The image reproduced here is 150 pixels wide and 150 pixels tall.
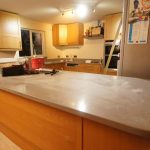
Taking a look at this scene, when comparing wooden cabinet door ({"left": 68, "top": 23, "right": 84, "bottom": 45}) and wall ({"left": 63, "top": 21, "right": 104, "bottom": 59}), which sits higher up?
wooden cabinet door ({"left": 68, "top": 23, "right": 84, "bottom": 45})

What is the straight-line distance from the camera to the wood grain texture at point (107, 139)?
542 mm

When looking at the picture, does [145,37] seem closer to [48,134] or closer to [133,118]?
[133,118]

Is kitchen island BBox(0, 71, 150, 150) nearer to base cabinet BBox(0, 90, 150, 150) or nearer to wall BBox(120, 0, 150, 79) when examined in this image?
base cabinet BBox(0, 90, 150, 150)

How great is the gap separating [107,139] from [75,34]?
4578 mm

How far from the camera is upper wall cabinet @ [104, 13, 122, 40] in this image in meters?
3.76

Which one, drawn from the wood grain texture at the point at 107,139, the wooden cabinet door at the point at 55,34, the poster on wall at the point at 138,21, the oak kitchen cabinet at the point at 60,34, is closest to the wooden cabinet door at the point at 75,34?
the oak kitchen cabinet at the point at 60,34

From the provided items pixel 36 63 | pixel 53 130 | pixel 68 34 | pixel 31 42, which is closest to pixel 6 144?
pixel 53 130

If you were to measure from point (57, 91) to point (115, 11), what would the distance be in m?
3.40

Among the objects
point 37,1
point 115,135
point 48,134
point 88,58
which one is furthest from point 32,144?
point 88,58

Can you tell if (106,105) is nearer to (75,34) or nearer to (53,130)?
(53,130)

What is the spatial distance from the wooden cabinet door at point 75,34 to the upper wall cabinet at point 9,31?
1777 millimetres

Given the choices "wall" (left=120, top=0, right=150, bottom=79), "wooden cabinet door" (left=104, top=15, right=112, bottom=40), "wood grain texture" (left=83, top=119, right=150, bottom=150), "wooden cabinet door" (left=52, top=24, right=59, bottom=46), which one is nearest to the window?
"wooden cabinet door" (left=52, top=24, right=59, bottom=46)

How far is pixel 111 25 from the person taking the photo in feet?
12.7

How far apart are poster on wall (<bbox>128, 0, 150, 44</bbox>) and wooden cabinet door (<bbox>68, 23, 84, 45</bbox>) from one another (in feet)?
11.1
